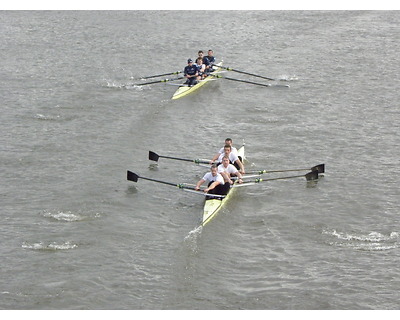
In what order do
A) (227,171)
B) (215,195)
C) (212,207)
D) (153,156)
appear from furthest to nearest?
(153,156) → (227,171) → (215,195) → (212,207)

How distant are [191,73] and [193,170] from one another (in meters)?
9.60

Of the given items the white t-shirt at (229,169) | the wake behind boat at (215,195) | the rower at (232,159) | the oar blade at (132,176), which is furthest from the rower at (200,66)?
the white t-shirt at (229,169)

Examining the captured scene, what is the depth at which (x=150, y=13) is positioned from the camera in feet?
161

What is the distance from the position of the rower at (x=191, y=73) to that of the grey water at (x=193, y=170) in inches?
36.7

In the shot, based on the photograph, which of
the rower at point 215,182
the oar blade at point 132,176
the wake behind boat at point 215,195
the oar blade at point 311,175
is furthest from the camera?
the oar blade at point 311,175

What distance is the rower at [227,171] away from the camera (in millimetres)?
22314

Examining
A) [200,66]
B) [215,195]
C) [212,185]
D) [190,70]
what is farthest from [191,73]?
[215,195]

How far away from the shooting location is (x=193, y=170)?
24844mm

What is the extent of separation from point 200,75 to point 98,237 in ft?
49.3

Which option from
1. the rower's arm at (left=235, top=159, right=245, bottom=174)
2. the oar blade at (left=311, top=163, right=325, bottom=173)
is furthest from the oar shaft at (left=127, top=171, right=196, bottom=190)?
the oar blade at (left=311, top=163, right=325, bottom=173)

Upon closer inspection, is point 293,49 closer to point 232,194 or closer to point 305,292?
point 232,194

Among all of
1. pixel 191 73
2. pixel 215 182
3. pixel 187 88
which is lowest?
pixel 215 182

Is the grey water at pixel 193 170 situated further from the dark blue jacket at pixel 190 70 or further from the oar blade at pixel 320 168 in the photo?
the dark blue jacket at pixel 190 70

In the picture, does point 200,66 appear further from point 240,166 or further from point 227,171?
point 227,171
